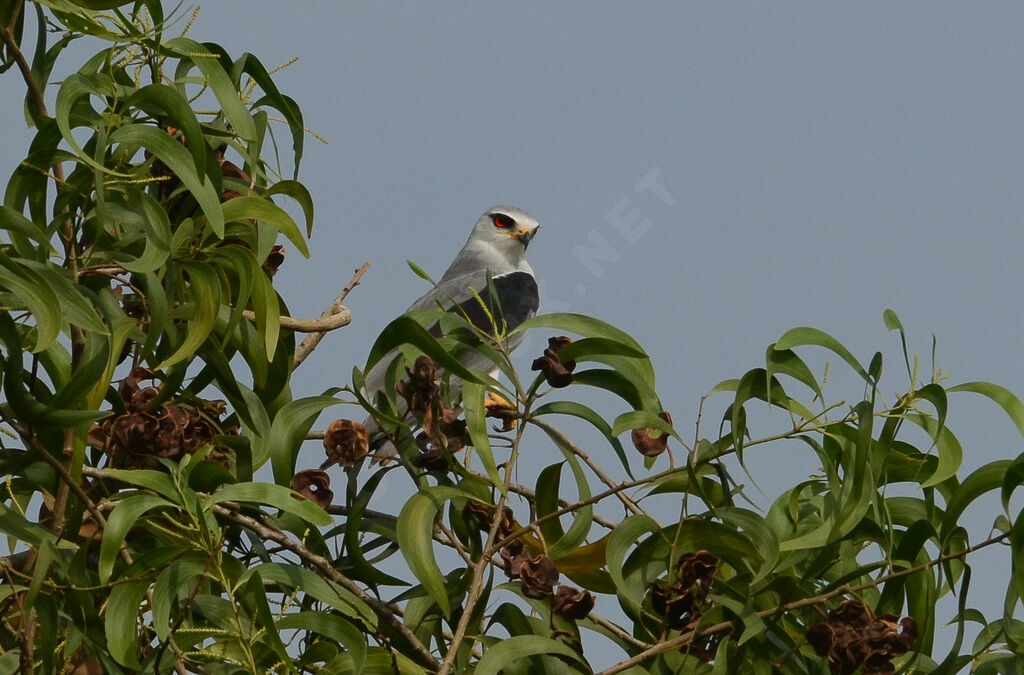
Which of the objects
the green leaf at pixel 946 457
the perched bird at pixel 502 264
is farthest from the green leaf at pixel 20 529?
the perched bird at pixel 502 264

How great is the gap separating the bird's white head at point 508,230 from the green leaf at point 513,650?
6.06 metres

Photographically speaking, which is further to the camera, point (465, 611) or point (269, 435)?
point (269, 435)

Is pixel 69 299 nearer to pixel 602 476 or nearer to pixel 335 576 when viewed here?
pixel 335 576

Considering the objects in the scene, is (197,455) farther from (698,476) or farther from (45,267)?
(698,476)

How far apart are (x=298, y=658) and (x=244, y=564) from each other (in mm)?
224

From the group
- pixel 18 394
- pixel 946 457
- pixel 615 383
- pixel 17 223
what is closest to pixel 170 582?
pixel 18 394

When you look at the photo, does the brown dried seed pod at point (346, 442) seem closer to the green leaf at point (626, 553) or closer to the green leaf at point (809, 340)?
the green leaf at point (626, 553)

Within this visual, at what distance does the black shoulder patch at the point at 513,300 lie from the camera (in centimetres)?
683

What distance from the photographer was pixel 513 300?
7180 mm

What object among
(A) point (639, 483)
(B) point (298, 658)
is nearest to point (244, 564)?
(B) point (298, 658)

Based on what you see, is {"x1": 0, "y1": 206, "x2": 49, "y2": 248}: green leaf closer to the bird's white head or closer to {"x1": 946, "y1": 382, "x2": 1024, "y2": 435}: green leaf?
{"x1": 946, "y1": 382, "x2": 1024, "y2": 435}: green leaf

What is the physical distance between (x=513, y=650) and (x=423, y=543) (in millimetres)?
235

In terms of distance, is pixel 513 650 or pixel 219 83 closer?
pixel 513 650

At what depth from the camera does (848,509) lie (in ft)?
7.66
